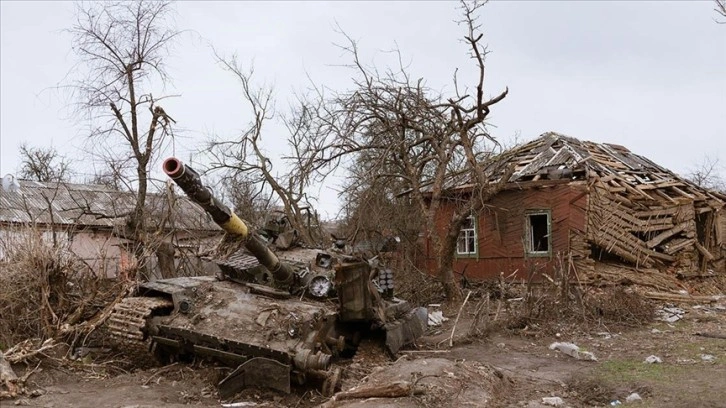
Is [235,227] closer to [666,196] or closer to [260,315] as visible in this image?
[260,315]

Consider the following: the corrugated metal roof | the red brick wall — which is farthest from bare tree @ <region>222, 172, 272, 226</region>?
the red brick wall

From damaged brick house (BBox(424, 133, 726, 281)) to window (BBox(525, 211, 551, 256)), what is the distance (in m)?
0.03

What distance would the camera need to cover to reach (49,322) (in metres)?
9.34

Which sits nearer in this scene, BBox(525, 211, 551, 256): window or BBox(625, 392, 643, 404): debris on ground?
BBox(625, 392, 643, 404): debris on ground

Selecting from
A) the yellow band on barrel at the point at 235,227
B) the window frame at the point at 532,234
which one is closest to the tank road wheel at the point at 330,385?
the yellow band on barrel at the point at 235,227

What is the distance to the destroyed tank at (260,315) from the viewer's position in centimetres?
771

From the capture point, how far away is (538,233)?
19.4m

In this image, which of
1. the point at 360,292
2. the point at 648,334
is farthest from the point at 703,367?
the point at 360,292

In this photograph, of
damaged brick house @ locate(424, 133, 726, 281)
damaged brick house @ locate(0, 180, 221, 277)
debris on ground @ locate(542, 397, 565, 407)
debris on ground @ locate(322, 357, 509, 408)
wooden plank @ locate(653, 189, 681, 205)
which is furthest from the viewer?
wooden plank @ locate(653, 189, 681, 205)

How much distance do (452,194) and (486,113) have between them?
475 centimetres

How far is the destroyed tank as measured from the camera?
7707 millimetres

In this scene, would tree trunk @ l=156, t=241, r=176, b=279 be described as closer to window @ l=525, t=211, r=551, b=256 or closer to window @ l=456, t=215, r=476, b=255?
window @ l=456, t=215, r=476, b=255

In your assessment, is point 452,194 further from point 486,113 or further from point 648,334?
point 648,334

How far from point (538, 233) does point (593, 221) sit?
111 inches
